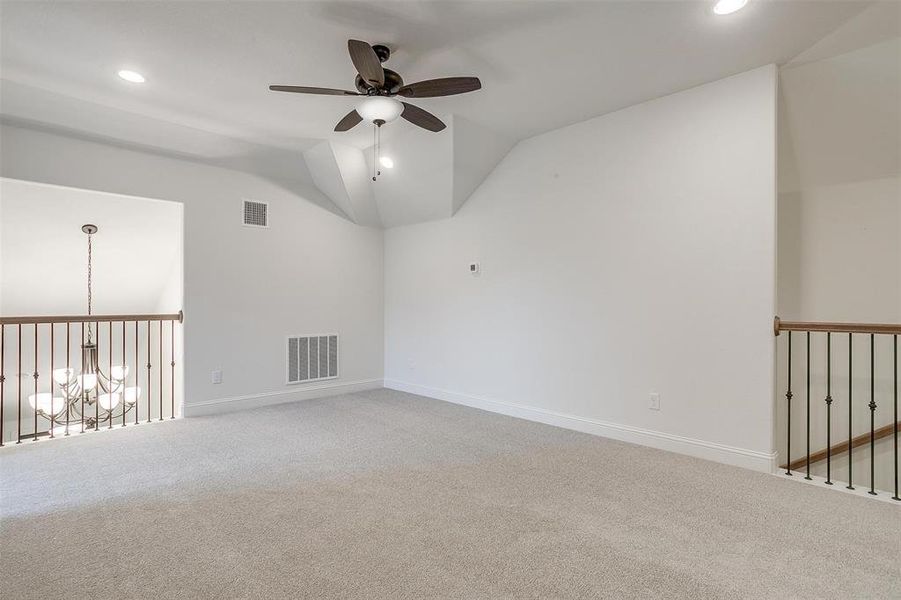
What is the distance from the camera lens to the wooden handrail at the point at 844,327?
8.07 ft

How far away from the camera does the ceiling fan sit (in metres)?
2.39

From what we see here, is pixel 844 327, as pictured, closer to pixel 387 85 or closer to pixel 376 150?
pixel 387 85

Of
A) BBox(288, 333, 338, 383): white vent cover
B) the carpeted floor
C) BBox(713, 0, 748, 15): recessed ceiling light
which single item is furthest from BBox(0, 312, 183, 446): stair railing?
BBox(713, 0, 748, 15): recessed ceiling light

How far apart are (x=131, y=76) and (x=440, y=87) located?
2.25 metres

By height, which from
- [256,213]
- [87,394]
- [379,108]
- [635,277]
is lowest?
[87,394]

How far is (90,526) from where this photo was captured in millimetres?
2143

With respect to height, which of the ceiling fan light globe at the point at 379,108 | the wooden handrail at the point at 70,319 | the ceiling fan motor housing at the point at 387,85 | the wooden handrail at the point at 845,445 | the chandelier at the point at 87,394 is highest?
the ceiling fan motor housing at the point at 387,85

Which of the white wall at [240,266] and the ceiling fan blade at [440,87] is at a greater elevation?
the ceiling fan blade at [440,87]

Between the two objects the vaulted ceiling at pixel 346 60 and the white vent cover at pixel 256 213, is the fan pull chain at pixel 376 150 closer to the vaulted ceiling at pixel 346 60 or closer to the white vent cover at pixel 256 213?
the vaulted ceiling at pixel 346 60

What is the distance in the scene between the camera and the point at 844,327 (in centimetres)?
264

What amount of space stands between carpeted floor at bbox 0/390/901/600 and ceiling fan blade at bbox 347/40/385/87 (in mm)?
2412

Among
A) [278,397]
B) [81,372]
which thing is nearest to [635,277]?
[278,397]

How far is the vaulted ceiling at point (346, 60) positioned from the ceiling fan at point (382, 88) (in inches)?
9.6

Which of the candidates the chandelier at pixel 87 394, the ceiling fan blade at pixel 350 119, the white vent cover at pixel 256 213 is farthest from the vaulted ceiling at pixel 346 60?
the chandelier at pixel 87 394
